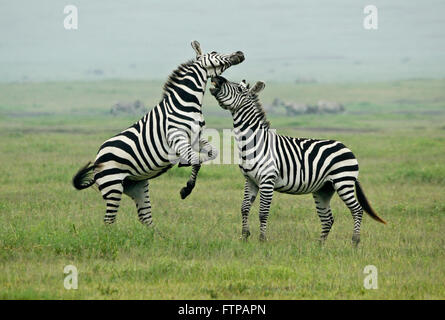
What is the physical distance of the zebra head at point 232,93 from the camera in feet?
30.5

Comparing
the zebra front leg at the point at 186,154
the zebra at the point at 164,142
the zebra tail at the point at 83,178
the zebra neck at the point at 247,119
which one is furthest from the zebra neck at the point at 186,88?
the zebra tail at the point at 83,178

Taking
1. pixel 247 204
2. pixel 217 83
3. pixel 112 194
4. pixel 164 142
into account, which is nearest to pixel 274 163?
pixel 247 204

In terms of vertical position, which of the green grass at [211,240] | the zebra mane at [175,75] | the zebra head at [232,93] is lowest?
the green grass at [211,240]

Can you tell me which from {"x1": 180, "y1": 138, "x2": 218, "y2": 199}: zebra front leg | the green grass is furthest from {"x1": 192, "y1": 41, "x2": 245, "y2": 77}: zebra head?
the green grass

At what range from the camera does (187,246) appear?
8.72 meters

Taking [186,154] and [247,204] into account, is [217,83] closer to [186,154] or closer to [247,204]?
[186,154]

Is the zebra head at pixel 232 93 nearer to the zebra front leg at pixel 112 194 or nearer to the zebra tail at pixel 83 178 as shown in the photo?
the zebra front leg at pixel 112 194

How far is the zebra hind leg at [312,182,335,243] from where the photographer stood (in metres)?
9.57

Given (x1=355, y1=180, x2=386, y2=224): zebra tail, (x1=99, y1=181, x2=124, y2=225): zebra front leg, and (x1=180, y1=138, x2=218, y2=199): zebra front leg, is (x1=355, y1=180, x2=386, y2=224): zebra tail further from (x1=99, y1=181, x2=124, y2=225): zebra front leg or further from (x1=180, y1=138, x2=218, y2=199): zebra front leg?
(x1=99, y1=181, x2=124, y2=225): zebra front leg

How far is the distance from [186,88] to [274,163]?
148cm

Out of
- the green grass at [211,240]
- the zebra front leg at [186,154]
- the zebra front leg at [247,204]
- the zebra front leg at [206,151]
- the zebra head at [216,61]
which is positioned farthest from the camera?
the zebra front leg at [247,204]

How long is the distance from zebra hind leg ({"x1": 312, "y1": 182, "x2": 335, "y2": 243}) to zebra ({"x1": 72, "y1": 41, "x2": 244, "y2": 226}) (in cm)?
170
